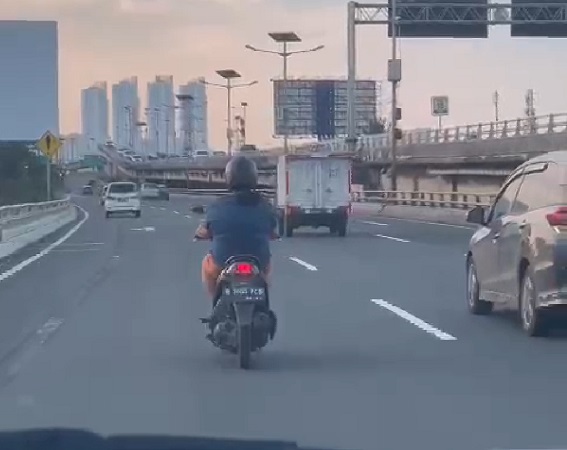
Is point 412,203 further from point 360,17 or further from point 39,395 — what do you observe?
point 39,395

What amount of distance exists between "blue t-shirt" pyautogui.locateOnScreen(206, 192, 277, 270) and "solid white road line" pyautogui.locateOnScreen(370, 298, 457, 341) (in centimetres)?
300

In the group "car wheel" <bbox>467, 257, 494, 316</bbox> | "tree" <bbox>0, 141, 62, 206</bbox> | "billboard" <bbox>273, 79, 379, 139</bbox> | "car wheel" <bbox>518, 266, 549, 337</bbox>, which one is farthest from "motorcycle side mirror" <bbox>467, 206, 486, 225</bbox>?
"billboard" <bbox>273, 79, 379, 139</bbox>

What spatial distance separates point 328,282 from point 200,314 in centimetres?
521

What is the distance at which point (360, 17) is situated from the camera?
57.7m

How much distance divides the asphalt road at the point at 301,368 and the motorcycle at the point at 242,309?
12.3 inches

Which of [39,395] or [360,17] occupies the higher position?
[360,17]

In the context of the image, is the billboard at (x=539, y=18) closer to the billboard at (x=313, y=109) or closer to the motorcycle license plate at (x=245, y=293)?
the motorcycle license plate at (x=245, y=293)

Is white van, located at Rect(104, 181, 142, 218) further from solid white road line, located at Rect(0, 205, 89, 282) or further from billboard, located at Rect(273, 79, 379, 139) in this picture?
billboard, located at Rect(273, 79, 379, 139)

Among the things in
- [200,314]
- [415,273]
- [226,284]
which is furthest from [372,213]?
[226,284]

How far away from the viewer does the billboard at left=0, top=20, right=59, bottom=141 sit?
65.3m

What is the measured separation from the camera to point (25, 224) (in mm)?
39781

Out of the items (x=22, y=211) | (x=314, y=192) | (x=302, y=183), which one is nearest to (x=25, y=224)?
(x=22, y=211)

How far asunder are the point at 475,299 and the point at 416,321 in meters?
1.05

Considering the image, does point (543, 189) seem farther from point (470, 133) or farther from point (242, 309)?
point (470, 133)
